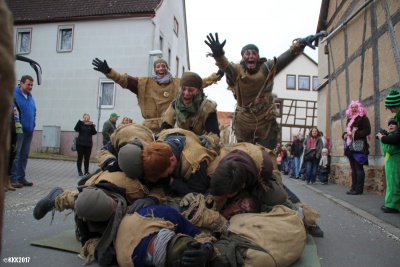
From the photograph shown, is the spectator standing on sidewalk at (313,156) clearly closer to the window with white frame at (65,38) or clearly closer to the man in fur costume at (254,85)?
the man in fur costume at (254,85)

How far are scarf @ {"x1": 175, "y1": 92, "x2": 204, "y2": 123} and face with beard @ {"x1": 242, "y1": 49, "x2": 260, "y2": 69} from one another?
628mm

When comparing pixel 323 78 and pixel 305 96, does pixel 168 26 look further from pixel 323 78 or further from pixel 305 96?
pixel 305 96

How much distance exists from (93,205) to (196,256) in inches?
28.2

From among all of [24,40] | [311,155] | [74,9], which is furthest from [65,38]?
[311,155]

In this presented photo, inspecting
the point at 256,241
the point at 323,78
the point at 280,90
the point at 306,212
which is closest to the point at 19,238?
the point at 256,241

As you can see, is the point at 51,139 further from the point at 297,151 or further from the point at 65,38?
the point at 297,151

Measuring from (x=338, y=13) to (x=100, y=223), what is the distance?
8797 mm

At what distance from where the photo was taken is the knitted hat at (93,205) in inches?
83.7

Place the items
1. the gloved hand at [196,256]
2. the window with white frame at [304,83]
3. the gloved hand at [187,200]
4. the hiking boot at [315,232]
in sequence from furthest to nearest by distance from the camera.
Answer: the window with white frame at [304,83], the hiking boot at [315,232], the gloved hand at [187,200], the gloved hand at [196,256]

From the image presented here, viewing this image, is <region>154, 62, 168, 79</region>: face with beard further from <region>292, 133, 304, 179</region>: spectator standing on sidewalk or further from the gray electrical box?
the gray electrical box

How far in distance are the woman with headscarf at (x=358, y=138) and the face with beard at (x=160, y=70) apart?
3.65m

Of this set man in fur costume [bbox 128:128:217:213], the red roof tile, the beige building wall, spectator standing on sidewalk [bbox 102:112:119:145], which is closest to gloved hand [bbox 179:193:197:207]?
man in fur costume [bbox 128:128:217:213]

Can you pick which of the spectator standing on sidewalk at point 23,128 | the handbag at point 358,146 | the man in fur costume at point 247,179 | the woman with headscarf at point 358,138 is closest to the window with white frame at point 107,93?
the spectator standing on sidewalk at point 23,128

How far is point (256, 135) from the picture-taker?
4113 millimetres
